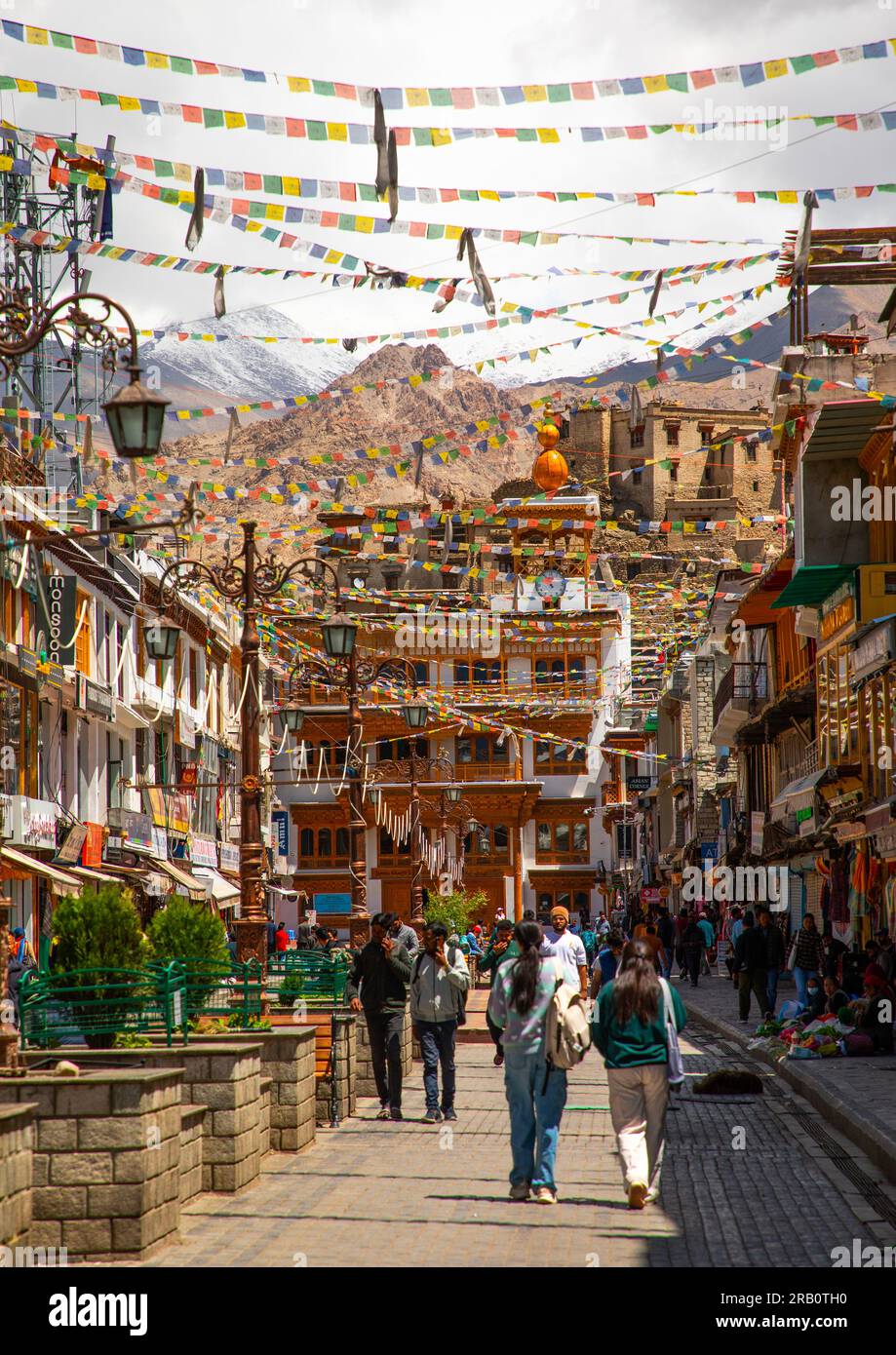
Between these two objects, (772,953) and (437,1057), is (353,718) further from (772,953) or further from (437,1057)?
(437,1057)

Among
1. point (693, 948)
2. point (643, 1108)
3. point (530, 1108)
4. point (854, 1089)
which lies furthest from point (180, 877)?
point (643, 1108)

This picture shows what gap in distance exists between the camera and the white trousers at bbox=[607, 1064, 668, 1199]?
10.8 meters

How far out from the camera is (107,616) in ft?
133

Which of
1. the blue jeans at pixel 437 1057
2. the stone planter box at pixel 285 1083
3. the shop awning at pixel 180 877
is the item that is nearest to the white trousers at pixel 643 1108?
the stone planter box at pixel 285 1083

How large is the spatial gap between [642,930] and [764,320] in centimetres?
661

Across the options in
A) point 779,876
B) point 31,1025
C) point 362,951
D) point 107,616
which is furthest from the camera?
point 779,876

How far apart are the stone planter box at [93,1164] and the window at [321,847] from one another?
62948 millimetres

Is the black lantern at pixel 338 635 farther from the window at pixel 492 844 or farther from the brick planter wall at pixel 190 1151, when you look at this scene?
the window at pixel 492 844

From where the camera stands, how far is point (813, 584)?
34.1 meters

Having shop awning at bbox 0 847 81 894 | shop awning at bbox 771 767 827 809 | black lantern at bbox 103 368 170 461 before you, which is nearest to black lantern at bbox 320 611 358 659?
shop awning at bbox 0 847 81 894

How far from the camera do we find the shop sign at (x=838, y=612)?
32.9 m

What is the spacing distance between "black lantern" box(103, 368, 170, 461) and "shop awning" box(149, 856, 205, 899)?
32.6m
